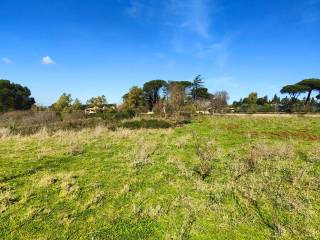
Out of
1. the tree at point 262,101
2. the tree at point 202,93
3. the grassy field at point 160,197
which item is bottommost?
the grassy field at point 160,197

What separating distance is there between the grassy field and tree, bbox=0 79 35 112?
36.7 meters

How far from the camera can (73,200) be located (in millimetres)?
5309

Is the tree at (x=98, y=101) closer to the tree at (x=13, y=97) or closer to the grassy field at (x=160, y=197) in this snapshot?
the tree at (x=13, y=97)

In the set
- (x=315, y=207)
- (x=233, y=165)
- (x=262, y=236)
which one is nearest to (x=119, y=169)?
(x=233, y=165)

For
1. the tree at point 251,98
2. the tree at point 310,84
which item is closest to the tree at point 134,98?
the tree at point 251,98

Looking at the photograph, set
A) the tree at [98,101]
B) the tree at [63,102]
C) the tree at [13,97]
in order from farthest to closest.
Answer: the tree at [98,101] → the tree at [63,102] → the tree at [13,97]

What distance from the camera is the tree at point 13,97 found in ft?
131

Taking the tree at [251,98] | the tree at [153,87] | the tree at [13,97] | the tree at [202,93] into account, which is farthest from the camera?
the tree at [251,98]

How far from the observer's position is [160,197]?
559 centimetres

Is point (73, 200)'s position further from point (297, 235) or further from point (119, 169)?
point (297, 235)

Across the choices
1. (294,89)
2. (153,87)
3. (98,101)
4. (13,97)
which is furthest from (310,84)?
(13,97)

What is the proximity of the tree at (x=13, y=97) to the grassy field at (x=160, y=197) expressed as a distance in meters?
36.7

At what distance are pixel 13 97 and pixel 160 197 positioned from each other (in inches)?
1724

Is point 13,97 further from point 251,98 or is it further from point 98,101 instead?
point 251,98
